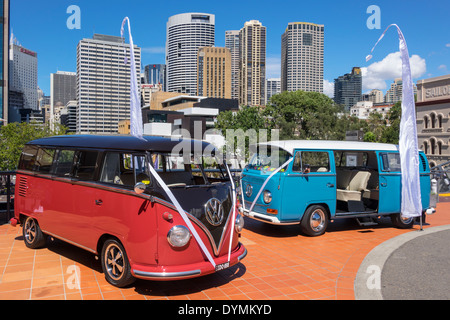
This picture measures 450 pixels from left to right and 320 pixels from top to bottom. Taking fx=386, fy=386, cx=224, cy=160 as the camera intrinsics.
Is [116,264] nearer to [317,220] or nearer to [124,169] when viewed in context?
[124,169]

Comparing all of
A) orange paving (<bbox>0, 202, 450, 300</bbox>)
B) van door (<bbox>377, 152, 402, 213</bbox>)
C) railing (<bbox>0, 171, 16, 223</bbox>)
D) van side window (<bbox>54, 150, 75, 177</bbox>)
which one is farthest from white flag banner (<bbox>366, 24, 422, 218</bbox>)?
railing (<bbox>0, 171, 16, 223</bbox>)

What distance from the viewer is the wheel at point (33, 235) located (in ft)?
23.7

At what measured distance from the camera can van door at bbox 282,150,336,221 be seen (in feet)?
28.4

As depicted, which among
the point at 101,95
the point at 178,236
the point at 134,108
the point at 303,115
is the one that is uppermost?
the point at 101,95

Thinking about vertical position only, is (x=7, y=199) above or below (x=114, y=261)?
above

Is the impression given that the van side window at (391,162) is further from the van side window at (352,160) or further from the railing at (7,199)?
the railing at (7,199)

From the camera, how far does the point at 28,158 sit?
7.55 m

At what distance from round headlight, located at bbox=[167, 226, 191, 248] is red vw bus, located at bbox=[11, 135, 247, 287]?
0.04 ft

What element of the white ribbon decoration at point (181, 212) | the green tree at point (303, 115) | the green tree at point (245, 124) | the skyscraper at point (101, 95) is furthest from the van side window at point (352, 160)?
the skyscraper at point (101, 95)

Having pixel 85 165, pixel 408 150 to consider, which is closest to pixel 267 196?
pixel 408 150

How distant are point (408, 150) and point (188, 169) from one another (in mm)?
6221

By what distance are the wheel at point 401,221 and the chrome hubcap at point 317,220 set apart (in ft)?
8.11

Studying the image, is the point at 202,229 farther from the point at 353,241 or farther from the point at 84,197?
the point at 353,241

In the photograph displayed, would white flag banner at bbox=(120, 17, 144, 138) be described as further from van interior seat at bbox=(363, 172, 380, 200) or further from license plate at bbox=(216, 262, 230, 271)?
van interior seat at bbox=(363, 172, 380, 200)
